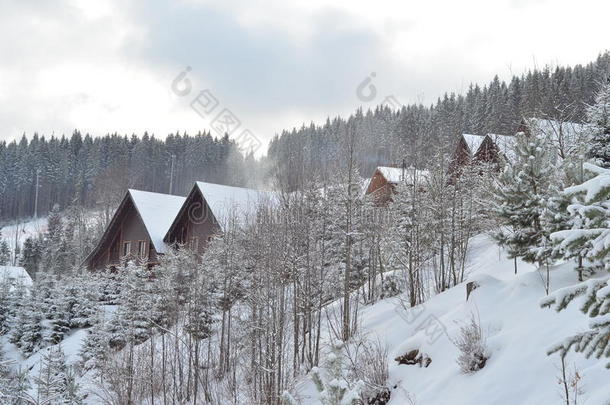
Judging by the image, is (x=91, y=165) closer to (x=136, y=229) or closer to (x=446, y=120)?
(x=136, y=229)

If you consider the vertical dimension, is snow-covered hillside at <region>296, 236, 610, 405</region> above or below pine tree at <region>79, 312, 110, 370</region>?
above

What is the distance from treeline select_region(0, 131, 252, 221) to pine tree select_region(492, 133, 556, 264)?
2559 inches

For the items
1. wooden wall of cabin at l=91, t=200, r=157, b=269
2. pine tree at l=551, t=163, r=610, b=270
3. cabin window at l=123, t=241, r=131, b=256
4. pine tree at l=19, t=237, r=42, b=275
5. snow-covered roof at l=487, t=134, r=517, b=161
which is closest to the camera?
pine tree at l=551, t=163, r=610, b=270

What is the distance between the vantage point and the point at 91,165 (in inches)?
3371

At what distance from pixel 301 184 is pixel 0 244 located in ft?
196

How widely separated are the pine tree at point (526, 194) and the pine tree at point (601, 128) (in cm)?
484

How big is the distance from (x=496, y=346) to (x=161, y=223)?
25.5 m

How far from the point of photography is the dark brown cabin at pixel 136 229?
30.5 m

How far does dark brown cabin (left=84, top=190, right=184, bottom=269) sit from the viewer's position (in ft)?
100

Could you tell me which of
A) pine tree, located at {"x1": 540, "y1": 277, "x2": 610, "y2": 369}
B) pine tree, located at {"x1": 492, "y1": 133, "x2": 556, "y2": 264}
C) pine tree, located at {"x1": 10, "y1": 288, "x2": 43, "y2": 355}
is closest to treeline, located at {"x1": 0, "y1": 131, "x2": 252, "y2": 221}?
pine tree, located at {"x1": 10, "y1": 288, "x2": 43, "y2": 355}

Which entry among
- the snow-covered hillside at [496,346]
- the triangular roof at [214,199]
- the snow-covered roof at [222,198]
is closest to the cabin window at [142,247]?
the triangular roof at [214,199]

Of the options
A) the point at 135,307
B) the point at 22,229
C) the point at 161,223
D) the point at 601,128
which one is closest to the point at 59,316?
the point at 161,223

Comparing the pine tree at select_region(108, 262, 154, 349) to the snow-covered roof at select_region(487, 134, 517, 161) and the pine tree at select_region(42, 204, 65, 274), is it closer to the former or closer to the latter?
the snow-covered roof at select_region(487, 134, 517, 161)

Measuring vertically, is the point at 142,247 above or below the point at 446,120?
below
